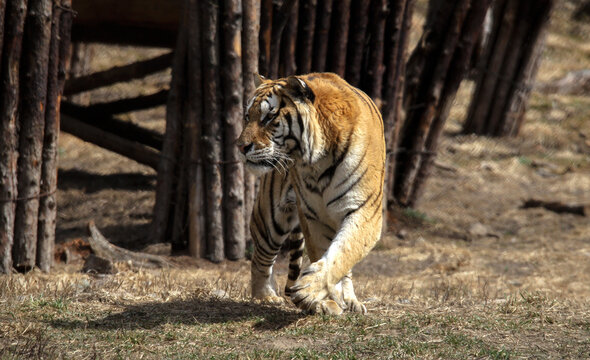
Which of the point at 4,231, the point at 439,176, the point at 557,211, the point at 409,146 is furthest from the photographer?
the point at 439,176

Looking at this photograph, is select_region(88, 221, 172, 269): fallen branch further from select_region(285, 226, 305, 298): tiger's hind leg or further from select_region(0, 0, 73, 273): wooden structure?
select_region(285, 226, 305, 298): tiger's hind leg

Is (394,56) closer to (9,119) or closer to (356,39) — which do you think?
(356,39)

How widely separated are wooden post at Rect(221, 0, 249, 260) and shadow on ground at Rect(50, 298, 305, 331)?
2218 millimetres

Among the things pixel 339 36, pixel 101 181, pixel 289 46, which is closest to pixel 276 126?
pixel 289 46

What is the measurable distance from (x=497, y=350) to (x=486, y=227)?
5622 millimetres

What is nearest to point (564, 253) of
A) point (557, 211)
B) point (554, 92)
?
point (557, 211)

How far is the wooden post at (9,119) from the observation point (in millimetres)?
6070

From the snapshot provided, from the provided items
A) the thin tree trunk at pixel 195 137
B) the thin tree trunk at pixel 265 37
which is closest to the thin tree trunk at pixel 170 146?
the thin tree trunk at pixel 195 137

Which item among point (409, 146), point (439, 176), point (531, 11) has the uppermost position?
point (531, 11)

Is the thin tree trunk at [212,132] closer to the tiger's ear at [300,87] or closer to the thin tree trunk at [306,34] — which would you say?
the thin tree trunk at [306,34]

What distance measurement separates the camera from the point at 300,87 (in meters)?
4.38

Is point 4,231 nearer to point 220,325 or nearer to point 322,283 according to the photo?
point 220,325

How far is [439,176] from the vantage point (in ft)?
37.6

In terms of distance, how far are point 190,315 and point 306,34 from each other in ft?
12.1
